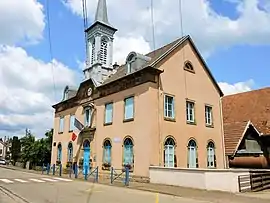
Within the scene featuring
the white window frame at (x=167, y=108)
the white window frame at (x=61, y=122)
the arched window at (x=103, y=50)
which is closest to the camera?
the white window frame at (x=167, y=108)

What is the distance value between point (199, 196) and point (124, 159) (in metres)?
9.33

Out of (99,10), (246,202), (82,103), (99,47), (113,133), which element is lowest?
(246,202)

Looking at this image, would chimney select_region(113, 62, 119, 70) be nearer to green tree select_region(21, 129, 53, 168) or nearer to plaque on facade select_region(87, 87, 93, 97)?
plaque on facade select_region(87, 87, 93, 97)

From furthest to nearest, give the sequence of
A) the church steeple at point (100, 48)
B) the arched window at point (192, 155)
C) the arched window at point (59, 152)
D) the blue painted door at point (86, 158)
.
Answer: the arched window at point (59, 152) < the church steeple at point (100, 48) < the blue painted door at point (86, 158) < the arched window at point (192, 155)

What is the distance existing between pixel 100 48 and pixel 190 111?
11.1m

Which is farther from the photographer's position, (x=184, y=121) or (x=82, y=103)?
(x=82, y=103)

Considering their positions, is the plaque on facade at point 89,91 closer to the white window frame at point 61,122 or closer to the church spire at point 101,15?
the white window frame at point 61,122

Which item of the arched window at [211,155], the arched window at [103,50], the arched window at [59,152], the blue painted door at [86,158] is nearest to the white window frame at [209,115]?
the arched window at [211,155]

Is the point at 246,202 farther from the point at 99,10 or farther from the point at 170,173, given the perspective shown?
the point at 99,10

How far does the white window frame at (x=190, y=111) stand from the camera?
A: 2422cm

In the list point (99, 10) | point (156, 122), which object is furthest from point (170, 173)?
point (99, 10)

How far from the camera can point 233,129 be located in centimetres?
2767

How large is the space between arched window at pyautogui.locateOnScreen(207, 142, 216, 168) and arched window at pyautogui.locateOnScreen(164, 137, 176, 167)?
4389 millimetres

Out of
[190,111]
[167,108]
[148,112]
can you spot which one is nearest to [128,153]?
[148,112]
